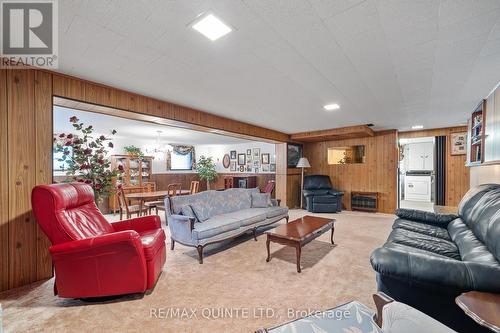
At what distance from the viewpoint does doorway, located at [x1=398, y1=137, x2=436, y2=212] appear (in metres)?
8.00

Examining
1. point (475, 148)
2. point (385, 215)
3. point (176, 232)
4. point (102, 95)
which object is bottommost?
point (385, 215)

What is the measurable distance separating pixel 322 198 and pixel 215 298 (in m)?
4.66

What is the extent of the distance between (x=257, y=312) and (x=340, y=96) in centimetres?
303

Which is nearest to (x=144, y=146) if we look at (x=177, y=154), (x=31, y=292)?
(x=177, y=154)

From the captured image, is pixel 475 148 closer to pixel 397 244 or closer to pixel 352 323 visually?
pixel 397 244

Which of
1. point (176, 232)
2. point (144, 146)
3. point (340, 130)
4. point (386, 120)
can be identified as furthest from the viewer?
point (144, 146)

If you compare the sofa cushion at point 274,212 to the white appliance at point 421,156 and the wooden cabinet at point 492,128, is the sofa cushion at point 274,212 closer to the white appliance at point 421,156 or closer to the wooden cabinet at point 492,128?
the wooden cabinet at point 492,128

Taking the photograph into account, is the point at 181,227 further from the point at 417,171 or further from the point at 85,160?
the point at 417,171

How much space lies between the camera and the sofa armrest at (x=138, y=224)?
263 cm

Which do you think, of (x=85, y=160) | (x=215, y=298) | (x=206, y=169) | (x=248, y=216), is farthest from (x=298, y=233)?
(x=206, y=169)

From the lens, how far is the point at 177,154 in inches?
367

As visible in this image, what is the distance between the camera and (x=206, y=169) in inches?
369

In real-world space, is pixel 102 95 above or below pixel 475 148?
above

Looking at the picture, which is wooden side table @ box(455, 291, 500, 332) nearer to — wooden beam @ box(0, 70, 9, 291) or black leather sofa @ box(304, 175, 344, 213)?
wooden beam @ box(0, 70, 9, 291)
